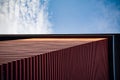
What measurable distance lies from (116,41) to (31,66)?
648 centimetres

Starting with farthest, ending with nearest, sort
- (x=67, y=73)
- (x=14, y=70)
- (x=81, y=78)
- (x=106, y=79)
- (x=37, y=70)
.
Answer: (x=106, y=79), (x=81, y=78), (x=67, y=73), (x=37, y=70), (x=14, y=70)

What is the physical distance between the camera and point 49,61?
3230 millimetres

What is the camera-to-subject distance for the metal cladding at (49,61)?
2.30m

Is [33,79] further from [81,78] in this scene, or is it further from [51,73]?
[81,78]

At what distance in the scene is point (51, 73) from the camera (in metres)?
3.41

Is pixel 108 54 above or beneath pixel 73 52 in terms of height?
beneath

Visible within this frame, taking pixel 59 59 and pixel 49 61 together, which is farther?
pixel 59 59

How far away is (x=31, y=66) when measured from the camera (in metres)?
2.66

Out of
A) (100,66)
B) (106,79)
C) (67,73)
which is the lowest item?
(106,79)

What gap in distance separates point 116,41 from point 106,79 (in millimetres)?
1432

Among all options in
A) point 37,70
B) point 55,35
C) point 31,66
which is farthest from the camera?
point 55,35

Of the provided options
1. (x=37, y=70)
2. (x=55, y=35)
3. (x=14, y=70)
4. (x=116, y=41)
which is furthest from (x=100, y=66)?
(x=14, y=70)

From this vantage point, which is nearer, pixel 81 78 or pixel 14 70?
pixel 14 70

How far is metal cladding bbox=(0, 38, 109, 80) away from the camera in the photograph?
2.30 metres
